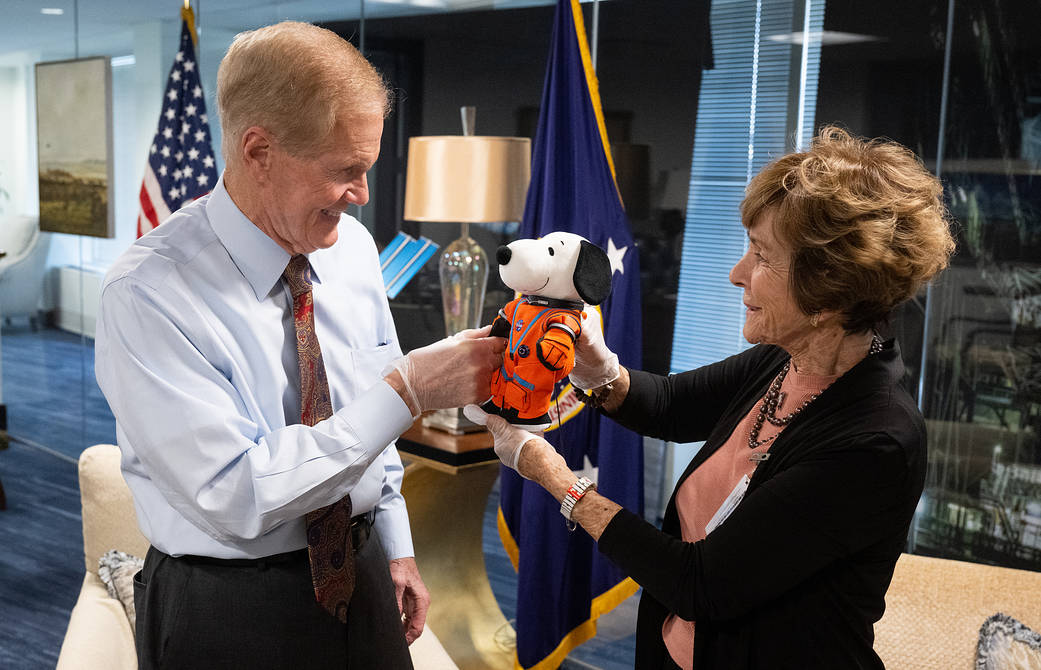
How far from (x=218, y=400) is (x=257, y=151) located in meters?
0.38

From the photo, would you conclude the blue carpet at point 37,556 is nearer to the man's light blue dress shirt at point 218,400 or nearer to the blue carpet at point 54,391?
the blue carpet at point 54,391

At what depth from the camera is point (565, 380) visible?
2.85 m

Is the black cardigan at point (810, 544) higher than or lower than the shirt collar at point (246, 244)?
lower

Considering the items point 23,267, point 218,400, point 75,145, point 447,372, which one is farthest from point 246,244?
point 23,267

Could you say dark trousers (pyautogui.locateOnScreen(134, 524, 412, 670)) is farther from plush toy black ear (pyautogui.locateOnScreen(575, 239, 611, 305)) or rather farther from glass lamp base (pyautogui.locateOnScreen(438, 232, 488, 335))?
glass lamp base (pyautogui.locateOnScreen(438, 232, 488, 335))

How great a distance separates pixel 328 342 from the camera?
151 centimetres

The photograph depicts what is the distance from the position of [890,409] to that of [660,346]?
2.24 meters

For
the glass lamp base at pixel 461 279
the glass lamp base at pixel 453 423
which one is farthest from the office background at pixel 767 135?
the glass lamp base at pixel 453 423

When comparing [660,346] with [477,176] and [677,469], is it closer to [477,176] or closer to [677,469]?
[677,469]

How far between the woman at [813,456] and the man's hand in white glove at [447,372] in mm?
176

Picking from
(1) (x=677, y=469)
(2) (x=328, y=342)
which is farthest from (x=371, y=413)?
(1) (x=677, y=469)

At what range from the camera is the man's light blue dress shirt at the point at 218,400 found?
1.25 meters

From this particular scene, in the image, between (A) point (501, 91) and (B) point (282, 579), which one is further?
(A) point (501, 91)

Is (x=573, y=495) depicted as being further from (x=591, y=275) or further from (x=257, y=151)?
(x=257, y=151)
